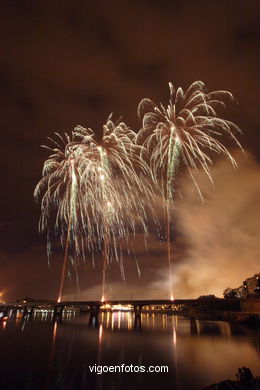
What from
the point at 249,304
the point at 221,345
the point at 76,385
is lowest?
the point at 76,385

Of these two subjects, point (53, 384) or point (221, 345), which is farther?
point (221, 345)

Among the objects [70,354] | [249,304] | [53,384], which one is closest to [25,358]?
[70,354]

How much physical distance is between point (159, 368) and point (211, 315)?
139 meters

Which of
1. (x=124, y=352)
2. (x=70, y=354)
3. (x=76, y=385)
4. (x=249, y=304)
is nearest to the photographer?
(x=76, y=385)

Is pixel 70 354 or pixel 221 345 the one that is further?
pixel 221 345

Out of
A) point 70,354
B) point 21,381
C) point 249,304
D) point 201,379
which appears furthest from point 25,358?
point 249,304

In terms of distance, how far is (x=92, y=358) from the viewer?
39.4 meters

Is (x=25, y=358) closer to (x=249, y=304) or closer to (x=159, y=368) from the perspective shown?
(x=159, y=368)

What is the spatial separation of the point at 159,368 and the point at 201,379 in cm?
607

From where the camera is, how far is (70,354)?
139ft

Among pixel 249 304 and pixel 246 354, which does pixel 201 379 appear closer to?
pixel 246 354

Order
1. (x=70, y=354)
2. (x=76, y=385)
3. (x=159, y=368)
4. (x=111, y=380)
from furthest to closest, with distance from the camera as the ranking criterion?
(x=70, y=354), (x=159, y=368), (x=111, y=380), (x=76, y=385)

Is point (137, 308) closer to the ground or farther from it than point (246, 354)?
farther from it

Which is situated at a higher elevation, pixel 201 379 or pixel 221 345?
pixel 221 345
